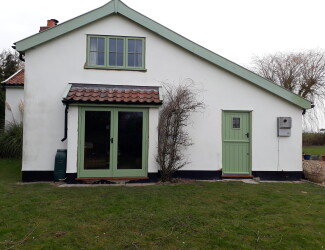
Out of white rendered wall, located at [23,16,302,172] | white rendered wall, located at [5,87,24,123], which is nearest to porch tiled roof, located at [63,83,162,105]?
white rendered wall, located at [23,16,302,172]

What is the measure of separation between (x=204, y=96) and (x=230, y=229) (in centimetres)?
522

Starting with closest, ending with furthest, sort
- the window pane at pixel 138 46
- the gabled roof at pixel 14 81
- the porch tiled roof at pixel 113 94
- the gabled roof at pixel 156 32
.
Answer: the porch tiled roof at pixel 113 94
the gabled roof at pixel 156 32
the window pane at pixel 138 46
the gabled roof at pixel 14 81

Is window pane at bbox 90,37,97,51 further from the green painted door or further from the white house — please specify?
the green painted door

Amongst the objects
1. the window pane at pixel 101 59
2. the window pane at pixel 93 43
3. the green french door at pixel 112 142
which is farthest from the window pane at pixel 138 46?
the green french door at pixel 112 142

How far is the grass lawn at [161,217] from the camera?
12.7 feet

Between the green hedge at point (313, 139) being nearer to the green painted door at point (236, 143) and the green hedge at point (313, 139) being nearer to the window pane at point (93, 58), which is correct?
the green painted door at point (236, 143)

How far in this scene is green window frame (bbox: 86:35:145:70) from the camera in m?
8.47

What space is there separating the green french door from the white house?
3cm

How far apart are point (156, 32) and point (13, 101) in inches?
385

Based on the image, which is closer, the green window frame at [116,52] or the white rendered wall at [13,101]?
the green window frame at [116,52]

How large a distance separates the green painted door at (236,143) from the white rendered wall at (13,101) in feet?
36.1

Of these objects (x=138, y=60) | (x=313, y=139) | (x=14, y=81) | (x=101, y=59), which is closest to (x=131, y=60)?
(x=138, y=60)

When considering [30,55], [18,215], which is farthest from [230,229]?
[30,55]

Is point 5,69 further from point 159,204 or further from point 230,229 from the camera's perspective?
point 230,229
